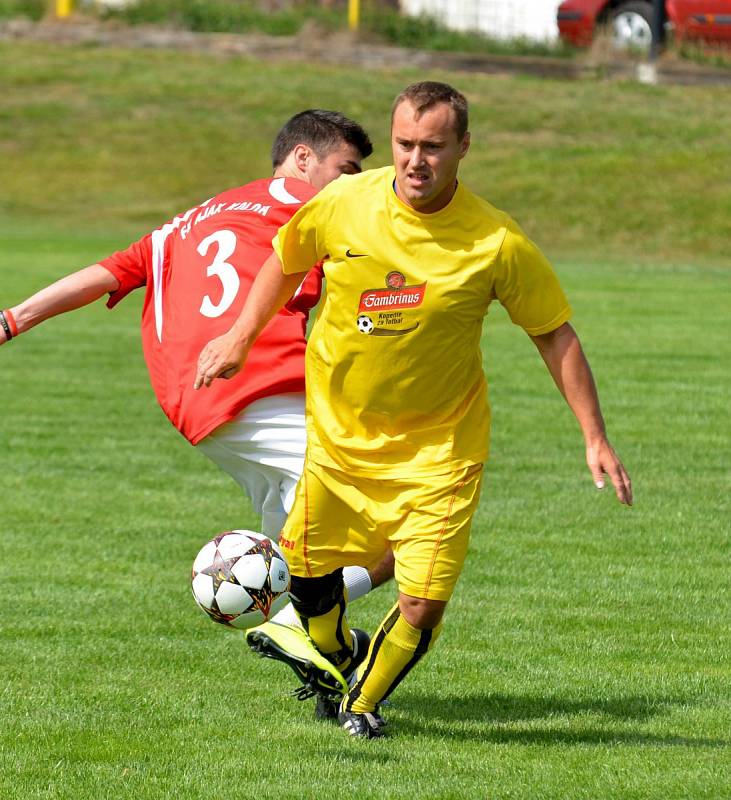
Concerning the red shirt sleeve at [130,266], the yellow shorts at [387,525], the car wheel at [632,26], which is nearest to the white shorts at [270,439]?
the yellow shorts at [387,525]

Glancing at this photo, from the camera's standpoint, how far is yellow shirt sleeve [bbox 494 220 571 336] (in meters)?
5.27

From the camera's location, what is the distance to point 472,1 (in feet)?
126

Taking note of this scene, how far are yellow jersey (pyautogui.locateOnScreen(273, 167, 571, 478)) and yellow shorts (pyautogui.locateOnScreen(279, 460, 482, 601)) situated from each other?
0.06m

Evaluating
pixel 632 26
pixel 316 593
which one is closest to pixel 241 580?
pixel 316 593

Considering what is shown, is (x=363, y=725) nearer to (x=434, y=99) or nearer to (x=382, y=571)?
(x=382, y=571)

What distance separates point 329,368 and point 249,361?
63cm

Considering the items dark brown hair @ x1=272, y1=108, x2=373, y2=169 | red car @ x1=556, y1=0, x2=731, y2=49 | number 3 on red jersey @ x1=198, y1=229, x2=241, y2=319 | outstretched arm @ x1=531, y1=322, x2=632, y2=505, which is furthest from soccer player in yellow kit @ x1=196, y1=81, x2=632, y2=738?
red car @ x1=556, y1=0, x2=731, y2=49

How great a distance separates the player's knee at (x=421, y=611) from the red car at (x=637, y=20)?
28322mm

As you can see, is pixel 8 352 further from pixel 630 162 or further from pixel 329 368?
pixel 630 162

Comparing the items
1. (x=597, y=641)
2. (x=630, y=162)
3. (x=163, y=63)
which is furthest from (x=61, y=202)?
(x=597, y=641)

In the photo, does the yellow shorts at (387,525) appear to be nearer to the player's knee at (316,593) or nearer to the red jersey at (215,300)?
the player's knee at (316,593)

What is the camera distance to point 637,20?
109 feet

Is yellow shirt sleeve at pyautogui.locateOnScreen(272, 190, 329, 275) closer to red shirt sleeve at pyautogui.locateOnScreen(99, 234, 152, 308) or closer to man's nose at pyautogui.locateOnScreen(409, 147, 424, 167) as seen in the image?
man's nose at pyautogui.locateOnScreen(409, 147, 424, 167)

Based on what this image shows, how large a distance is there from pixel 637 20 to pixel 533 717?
96.0 ft
